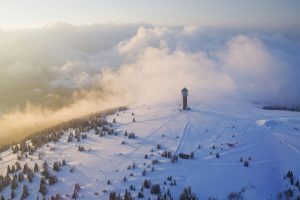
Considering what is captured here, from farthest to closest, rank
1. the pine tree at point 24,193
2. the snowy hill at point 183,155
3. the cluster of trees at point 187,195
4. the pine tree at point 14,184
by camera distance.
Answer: the pine tree at point 14,184 < the pine tree at point 24,193 < the snowy hill at point 183,155 < the cluster of trees at point 187,195

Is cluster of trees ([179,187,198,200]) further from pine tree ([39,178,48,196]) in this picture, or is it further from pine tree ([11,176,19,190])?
pine tree ([11,176,19,190])

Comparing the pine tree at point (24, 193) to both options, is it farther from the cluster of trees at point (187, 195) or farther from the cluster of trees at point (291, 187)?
the cluster of trees at point (291, 187)

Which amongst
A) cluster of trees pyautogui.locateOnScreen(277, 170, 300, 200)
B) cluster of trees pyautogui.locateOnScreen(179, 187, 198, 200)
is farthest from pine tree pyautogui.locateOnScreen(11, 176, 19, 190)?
cluster of trees pyautogui.locateOnScreen(277, 170, 300, 200)

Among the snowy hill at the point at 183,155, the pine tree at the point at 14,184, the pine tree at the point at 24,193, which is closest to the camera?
the snowy hill at the point at 183,155

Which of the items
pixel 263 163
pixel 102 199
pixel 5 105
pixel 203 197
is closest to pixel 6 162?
pixel 102 199

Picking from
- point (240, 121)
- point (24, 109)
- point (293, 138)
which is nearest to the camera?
point (293, 138)

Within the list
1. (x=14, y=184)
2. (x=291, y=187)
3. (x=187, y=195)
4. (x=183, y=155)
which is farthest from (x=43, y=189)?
(x=291, y=187)

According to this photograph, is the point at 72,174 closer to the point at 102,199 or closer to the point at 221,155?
the point at 102,199

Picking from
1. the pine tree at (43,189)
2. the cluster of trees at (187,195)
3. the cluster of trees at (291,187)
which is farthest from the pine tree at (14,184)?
the cluster of trees at (291,187)
